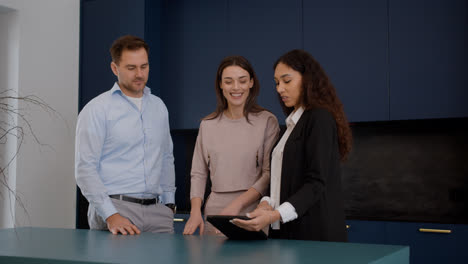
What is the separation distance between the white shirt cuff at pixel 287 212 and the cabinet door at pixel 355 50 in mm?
2069

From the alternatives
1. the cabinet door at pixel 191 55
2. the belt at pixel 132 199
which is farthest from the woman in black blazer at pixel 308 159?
the cabinet door at pixel 191 55

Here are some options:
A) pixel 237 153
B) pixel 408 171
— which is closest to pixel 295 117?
pixel 237 153

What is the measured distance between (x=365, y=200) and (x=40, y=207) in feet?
8.25

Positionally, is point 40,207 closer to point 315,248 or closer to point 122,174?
point 122,174

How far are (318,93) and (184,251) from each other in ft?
2.65

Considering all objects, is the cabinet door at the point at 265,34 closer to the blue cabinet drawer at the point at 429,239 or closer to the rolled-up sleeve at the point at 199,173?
the blue cabinet drawer at the point at 429,239

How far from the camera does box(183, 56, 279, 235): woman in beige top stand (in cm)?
210

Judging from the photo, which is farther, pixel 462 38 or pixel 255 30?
pixel 255 30

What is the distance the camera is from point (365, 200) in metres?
3.78

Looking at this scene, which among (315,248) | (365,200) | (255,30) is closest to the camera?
(315,248)

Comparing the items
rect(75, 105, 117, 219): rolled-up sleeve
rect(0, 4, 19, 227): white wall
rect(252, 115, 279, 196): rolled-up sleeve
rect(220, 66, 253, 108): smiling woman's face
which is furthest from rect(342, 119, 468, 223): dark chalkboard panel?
rect(0, 4, 19, 227): white wall

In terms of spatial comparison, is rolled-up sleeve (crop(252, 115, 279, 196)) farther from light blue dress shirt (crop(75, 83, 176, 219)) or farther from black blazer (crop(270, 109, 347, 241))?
light blue dress shirt (crop(75, 83, 176, 219))

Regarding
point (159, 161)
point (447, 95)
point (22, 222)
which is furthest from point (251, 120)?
point (22, 222)

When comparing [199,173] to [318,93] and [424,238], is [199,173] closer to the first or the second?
[318,93]
